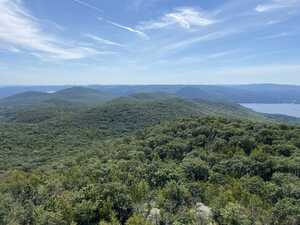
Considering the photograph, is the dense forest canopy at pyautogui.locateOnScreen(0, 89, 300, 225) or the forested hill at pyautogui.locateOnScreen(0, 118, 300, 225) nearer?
the forested hill at pyautogui.locateOnScreen(0, 118, 300, 225)

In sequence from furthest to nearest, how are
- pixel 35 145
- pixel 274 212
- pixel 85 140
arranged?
pixel 85 140 → pixel 35 145 → pixel 274 212

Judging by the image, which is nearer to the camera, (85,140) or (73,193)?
(73,193)

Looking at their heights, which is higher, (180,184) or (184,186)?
(184,186)

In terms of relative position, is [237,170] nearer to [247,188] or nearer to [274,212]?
[247,188]

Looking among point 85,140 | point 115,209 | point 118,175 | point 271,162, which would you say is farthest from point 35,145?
point 271,162

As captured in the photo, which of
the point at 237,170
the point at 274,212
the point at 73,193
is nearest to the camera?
the point at 274,212

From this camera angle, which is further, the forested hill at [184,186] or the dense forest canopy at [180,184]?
the dense forest canopy at [180,184]

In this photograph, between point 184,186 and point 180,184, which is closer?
point 184,186

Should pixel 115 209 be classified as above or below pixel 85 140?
above
